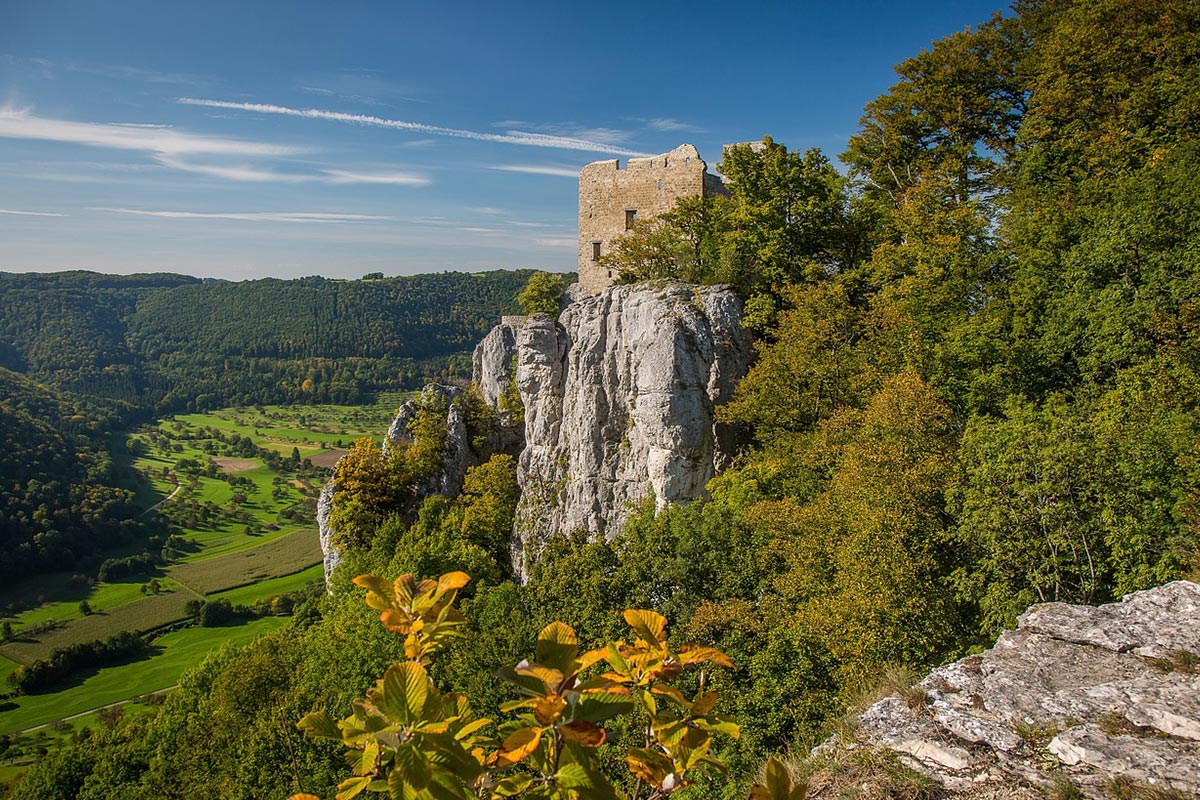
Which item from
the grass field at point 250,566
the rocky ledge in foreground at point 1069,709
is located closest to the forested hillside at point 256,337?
the grass field at point 250,566

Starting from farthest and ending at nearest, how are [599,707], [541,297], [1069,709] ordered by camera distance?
[541,297] → [1069,709] → [599,707]

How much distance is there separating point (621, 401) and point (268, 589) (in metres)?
58.7

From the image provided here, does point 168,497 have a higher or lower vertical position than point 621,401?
lower

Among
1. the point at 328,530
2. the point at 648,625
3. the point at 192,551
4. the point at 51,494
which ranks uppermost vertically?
the point at 648,625

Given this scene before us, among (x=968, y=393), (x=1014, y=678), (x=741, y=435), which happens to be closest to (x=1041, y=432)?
(x=968, y=393)

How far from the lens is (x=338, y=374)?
138625 mm

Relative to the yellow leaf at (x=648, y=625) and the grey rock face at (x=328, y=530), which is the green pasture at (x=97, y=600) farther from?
the yellow leaf at (x=648, y=625)

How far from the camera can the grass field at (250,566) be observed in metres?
67.8

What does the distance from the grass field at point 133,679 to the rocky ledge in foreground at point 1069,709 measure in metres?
48.2

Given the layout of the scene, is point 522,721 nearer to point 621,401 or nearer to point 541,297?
point 621,401

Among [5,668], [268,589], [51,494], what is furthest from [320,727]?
[51,494]

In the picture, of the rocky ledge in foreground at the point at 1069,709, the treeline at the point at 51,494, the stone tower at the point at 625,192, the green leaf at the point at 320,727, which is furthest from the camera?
the treeline at the point at 51,494

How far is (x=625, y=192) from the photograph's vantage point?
24.4m

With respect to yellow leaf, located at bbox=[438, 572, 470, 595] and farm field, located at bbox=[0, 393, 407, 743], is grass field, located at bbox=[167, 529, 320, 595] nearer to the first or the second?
farm field, located at bbox=[0, 393, 407, 743]
